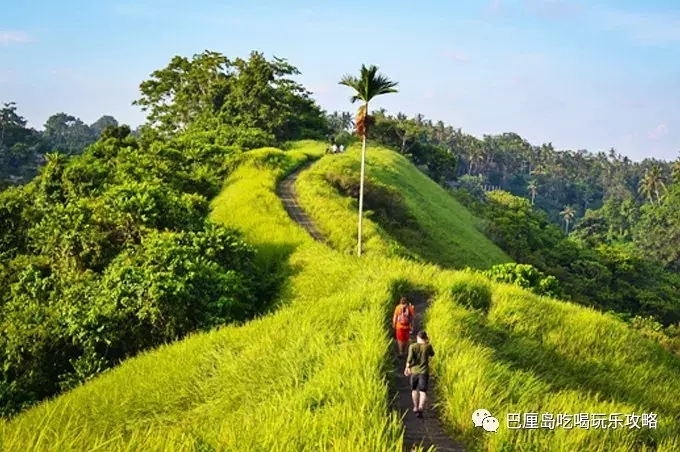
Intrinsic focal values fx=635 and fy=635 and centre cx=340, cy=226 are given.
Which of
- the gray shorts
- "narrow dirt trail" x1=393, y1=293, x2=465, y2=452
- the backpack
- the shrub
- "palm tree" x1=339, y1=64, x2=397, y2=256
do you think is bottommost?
the shrub

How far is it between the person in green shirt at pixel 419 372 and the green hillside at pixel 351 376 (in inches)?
16.5

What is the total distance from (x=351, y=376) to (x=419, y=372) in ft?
3.72

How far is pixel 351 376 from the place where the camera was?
977cm

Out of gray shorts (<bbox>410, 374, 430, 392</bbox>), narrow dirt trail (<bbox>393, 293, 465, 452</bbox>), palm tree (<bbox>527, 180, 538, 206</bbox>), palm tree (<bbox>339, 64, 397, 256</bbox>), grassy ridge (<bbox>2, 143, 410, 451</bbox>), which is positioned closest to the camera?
grassy ridge (<bbox>2, 143, 410, 451</bbox>)

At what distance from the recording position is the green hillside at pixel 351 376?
785cm

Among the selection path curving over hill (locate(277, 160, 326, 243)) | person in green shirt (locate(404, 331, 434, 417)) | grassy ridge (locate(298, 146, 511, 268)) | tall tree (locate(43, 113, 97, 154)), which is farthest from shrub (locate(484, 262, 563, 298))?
tall tree (locate(43, 113, 97, 154))

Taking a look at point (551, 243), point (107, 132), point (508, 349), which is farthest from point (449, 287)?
point (551, 243)

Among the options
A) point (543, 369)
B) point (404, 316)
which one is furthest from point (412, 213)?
point (404, 316)

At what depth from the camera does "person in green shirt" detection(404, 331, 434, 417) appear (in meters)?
9.84

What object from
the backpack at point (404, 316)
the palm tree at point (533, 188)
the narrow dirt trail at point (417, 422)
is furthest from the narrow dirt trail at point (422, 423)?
the palm tree at point (533, 188)

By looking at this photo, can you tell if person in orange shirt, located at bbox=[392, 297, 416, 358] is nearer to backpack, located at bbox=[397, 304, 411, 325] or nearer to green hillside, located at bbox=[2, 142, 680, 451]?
backpack, located at bbox=[397, 304, 411, 325]

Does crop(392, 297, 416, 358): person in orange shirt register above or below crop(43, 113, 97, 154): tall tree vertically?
below

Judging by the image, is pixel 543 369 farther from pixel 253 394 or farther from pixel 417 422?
pixel 253 394

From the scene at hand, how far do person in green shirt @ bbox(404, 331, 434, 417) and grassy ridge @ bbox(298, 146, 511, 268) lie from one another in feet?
51.5
